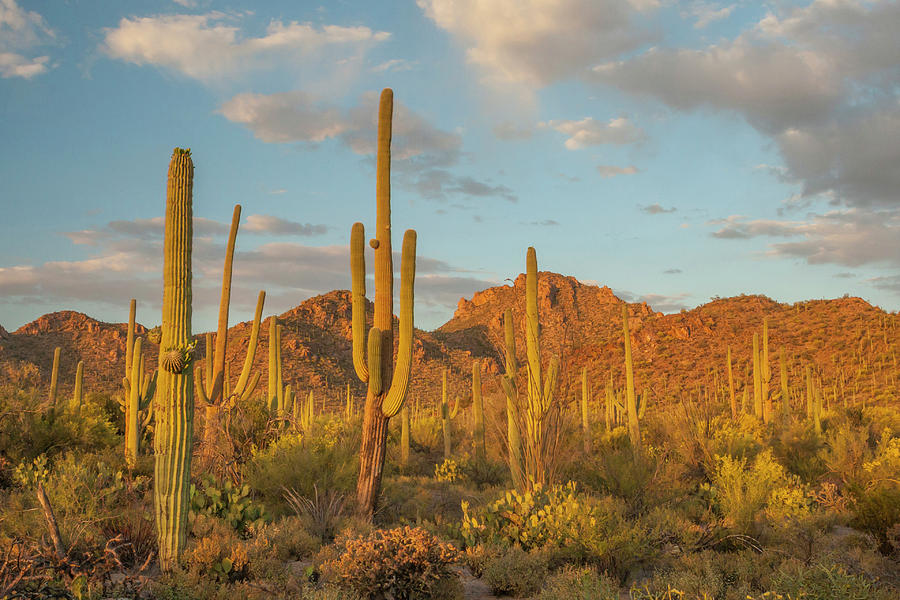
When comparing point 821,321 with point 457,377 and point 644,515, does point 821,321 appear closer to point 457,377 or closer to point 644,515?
point 457,377

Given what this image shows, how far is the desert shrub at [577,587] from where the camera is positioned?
5.73 m

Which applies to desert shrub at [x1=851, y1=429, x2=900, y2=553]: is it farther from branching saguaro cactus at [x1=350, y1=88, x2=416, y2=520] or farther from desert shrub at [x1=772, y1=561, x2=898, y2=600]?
branching saguaro cactus at [x1=350, y1=88, x2=416, y2=520]

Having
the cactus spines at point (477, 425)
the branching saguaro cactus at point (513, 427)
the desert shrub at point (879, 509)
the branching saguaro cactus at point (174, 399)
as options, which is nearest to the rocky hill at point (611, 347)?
the cactus spines at point (477, 425)

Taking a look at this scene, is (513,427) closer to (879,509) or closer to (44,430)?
(879,509)

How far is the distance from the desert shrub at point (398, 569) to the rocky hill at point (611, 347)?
27366 millimetres

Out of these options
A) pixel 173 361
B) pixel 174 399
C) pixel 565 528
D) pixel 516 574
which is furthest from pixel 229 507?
pixel 565 528

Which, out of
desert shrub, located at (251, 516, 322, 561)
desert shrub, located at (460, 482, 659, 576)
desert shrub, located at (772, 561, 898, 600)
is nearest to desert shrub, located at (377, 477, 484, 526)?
desert shrub, located at (460, 482, 659, 576)

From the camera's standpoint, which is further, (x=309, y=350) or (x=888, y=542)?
(x=309, y=350)

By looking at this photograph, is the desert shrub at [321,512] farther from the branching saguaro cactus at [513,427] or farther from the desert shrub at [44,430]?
the desert shrub at [44,430]

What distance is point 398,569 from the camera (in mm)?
6508

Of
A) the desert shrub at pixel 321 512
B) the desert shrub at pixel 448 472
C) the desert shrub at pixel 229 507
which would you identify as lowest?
the desert shrub at pixel 448 472

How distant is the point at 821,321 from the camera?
145 ft

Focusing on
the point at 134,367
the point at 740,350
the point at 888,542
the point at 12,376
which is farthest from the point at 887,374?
the point at 12,376

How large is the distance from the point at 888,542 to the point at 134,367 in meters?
15.0
